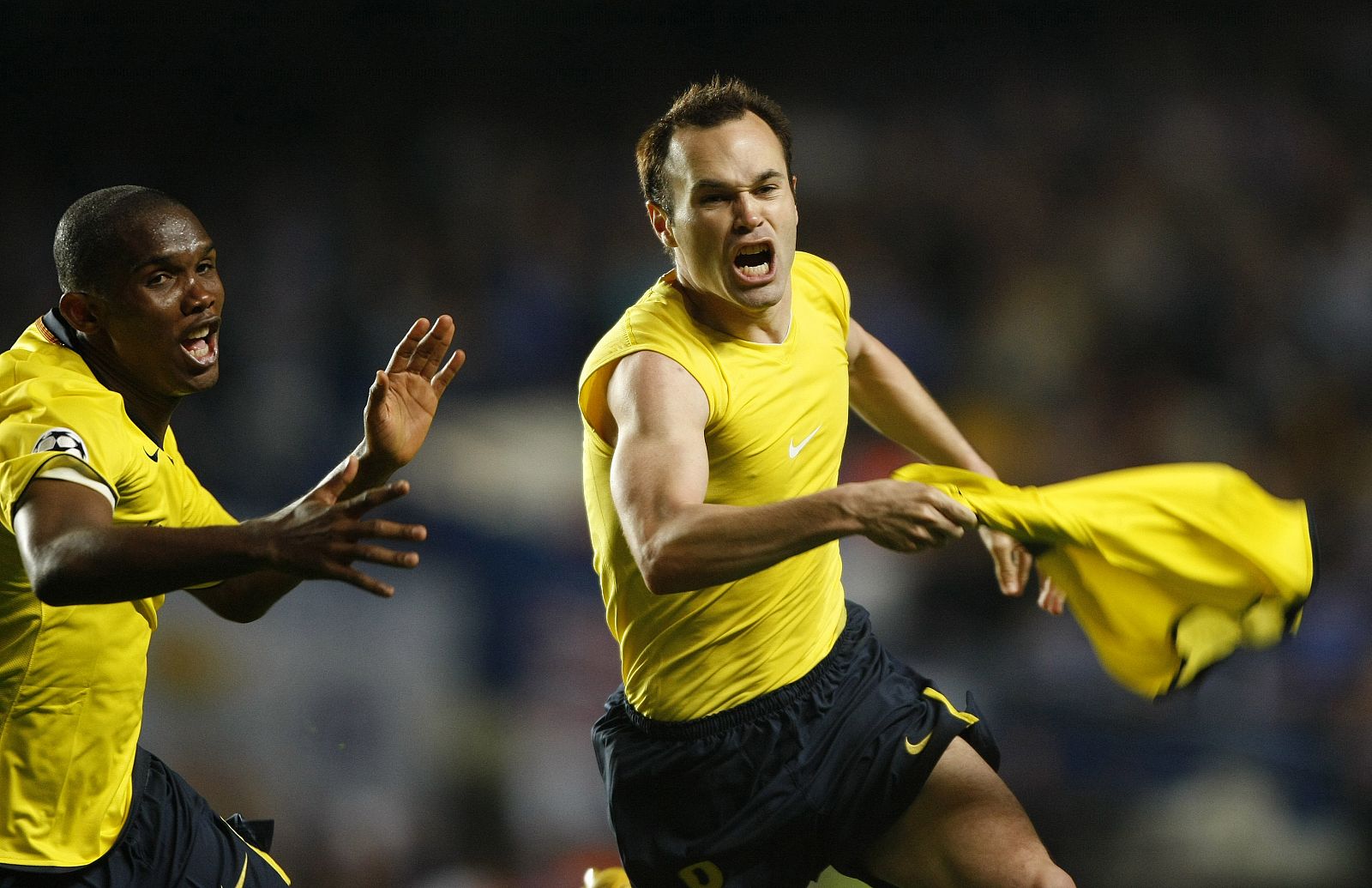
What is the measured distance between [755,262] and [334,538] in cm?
126

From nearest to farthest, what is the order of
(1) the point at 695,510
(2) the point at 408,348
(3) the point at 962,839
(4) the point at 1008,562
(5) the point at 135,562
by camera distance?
(5) the point at 135,562, (1) the point at 695,510, (3) the point at 962,839, (2) the point at 408,348, (4) the point at 1008,562

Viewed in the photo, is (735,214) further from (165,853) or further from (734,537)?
(165,853)

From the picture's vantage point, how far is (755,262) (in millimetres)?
3047

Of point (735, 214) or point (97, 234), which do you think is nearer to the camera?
point (97, 234)

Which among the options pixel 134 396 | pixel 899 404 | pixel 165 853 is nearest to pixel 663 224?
pixel 899 404

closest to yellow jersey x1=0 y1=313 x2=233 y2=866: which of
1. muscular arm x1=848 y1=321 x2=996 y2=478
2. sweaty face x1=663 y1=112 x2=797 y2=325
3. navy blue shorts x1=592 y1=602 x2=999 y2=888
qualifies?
navy blue shorts x1=592 y1=602 x2=999 y2=888

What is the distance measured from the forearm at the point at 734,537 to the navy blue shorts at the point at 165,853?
3.73 ft

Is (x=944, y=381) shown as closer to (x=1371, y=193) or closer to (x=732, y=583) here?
(x=1371, y=193)

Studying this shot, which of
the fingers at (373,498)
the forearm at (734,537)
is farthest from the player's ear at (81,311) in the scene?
the forearm at (734,537)

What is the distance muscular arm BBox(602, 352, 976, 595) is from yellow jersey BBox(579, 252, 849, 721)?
0.34 feet

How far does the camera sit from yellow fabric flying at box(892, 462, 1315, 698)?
2.76 meters

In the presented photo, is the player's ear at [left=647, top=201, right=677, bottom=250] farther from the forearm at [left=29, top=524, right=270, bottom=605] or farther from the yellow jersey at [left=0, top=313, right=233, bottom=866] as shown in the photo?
the forearm at [left=29, top=524, right=270, bottom=605]

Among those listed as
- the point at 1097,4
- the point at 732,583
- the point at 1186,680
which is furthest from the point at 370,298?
the point at 1186,680

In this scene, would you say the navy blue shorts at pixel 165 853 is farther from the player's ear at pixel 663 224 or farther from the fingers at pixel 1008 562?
the fingers at pixel 1008 562
